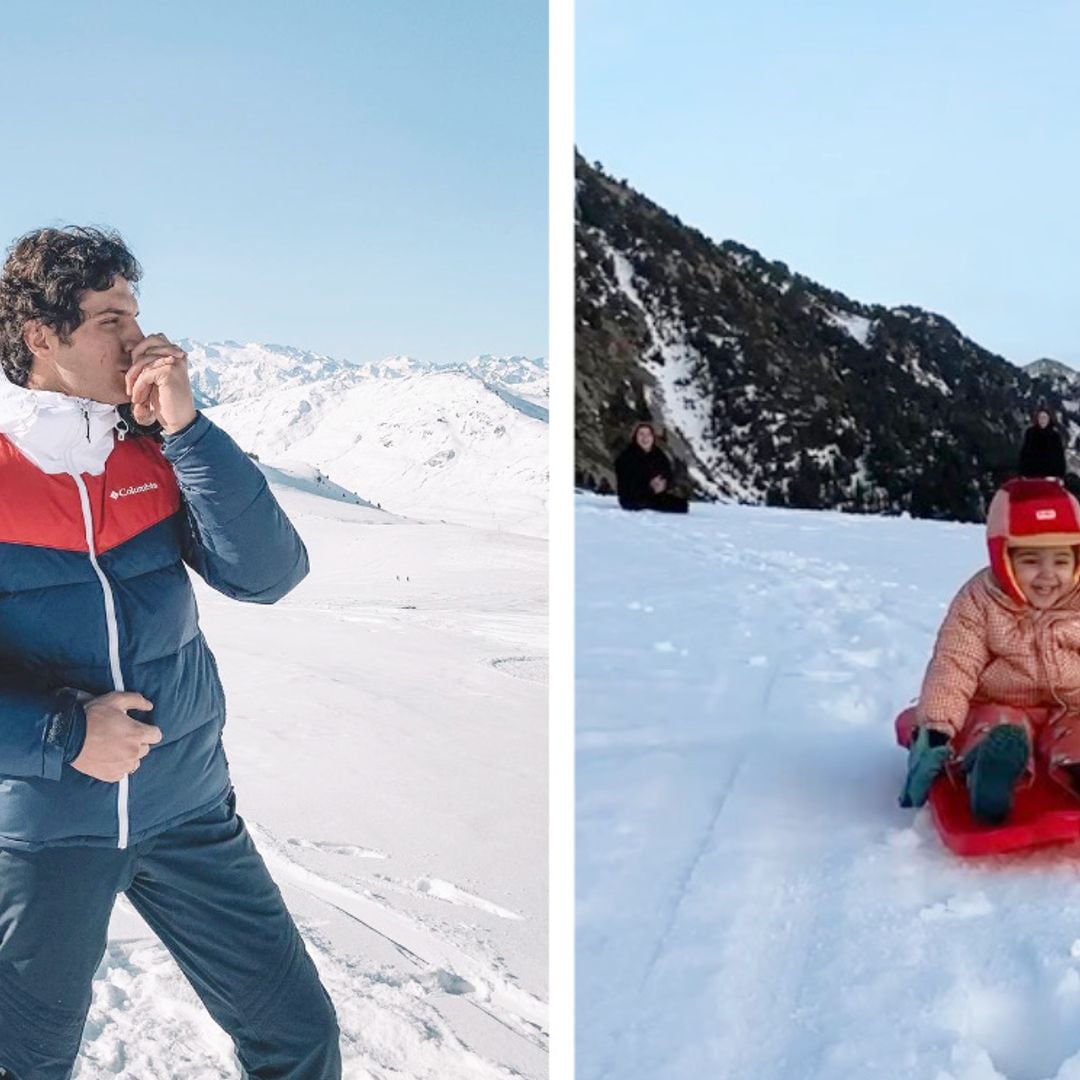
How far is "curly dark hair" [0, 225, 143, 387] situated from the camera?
115 cm

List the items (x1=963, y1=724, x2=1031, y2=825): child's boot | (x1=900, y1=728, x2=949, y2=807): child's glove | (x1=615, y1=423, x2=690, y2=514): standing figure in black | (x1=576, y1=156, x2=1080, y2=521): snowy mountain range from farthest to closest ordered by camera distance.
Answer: (x1=576, y1=156, x2=1080, y2=521): snowy mountain range, (x1=615, y1=423, x2=690, y2=514): standing figure in black, (x1=900, y1=728, x2=949, y2=807): child's glove, (x1=963, y1=724, x2=1031, y2=825): child's boot

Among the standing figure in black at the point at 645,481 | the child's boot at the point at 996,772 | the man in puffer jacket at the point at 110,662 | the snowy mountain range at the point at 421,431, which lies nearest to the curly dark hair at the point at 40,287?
the man in puffer jacket at the point at 110,662

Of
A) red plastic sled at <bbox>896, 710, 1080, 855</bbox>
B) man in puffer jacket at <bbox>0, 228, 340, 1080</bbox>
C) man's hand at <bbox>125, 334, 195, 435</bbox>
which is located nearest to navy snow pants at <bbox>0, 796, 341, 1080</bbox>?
man in puffer jacket at <bbox>0, 228, 340, 1080</bbox>

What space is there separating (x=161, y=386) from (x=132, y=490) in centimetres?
13

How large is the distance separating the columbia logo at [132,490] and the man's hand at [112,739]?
0.20 meters

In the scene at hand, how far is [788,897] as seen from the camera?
56.6 inches

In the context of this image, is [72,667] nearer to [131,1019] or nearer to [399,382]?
[131,1019]

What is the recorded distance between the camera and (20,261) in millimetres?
1155

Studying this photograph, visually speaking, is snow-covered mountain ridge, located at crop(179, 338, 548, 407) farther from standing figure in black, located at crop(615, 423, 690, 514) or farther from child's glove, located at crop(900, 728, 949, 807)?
standing figure in black, located at crop(615, 423, 690, 514)

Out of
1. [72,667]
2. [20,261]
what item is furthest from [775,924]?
[20,261]

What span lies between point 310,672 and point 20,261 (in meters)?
0.64

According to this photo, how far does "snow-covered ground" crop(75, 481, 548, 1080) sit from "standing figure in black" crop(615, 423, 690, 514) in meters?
3.73

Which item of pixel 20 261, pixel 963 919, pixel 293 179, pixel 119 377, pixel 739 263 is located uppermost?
pixel 739 263

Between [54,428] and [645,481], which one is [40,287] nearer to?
[54,428]
